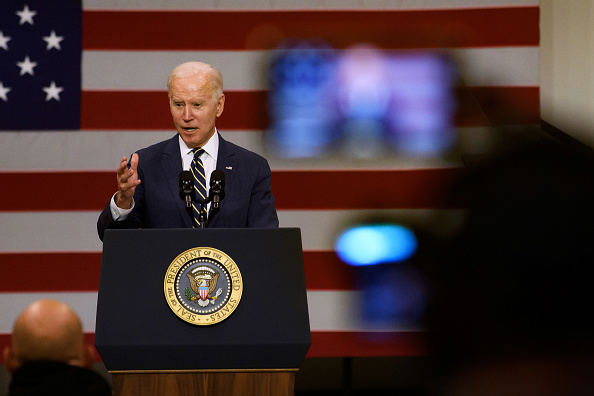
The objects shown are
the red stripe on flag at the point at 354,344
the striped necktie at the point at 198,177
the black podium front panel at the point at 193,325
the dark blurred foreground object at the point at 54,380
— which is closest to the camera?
the dark blurred foreground object at the point at 54,380

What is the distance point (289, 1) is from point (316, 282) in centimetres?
151

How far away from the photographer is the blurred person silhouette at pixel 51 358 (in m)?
0.87

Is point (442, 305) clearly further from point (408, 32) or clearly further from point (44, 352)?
point (408, 32)

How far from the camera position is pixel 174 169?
2.11 m

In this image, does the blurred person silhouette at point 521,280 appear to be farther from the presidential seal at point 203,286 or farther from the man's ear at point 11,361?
the presidential seal at point 203,286

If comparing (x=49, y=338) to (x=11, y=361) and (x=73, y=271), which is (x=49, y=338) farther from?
(x=73, y=271)

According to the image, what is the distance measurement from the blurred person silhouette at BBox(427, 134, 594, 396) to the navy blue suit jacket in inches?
63.5

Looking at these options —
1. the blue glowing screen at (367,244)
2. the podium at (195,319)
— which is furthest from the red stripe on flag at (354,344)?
the podium at (195,319)

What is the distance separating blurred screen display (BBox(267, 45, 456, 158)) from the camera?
12.2 feet

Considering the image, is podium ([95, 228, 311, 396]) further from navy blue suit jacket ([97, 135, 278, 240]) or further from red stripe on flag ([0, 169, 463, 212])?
red stripe on flag ([0, 169, 463, 212])

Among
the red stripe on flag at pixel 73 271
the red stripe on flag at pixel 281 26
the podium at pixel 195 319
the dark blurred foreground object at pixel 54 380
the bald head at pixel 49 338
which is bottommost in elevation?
the red stripe on flag at pixel 73 271

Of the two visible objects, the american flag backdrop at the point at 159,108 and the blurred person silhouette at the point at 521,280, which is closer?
the blurred person silhouette at the point at 521,280

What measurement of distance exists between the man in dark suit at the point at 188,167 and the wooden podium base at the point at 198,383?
19.9 inches

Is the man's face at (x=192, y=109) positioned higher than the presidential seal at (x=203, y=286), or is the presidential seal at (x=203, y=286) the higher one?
the man's face at (x=192, y=109)
